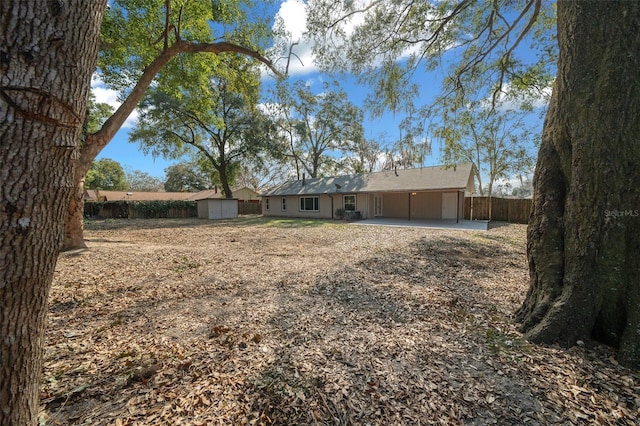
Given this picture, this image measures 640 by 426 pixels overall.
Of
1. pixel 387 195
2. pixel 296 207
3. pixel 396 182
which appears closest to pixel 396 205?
pixel 387 195

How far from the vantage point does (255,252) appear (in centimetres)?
Answer: 730

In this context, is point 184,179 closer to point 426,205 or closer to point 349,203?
point 349,203

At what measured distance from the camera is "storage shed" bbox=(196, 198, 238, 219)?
68.7 feet

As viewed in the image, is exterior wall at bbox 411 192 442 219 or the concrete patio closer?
the concrete patio

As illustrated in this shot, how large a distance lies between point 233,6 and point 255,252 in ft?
27.3

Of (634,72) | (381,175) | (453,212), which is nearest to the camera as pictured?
(634,72)

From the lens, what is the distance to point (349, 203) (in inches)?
768

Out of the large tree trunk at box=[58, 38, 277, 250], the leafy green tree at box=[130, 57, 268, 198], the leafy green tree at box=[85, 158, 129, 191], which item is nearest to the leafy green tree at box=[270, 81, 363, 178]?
the leafy green tree at box=[130, 57, 268, 198]

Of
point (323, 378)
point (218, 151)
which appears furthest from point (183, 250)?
point (218, 151)

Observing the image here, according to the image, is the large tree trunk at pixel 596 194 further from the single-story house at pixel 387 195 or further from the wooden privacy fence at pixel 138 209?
the wooden privacy fence at pixel 138 209

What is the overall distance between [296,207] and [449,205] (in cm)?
1173

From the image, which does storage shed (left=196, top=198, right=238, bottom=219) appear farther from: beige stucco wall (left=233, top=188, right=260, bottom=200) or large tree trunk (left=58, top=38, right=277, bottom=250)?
beige stucco wall (left=233, top=188, right=260, bottom=200)

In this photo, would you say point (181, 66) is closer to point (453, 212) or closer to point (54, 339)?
point (54, 339)

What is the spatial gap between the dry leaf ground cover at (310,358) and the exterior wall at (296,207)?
15514 millimetres
